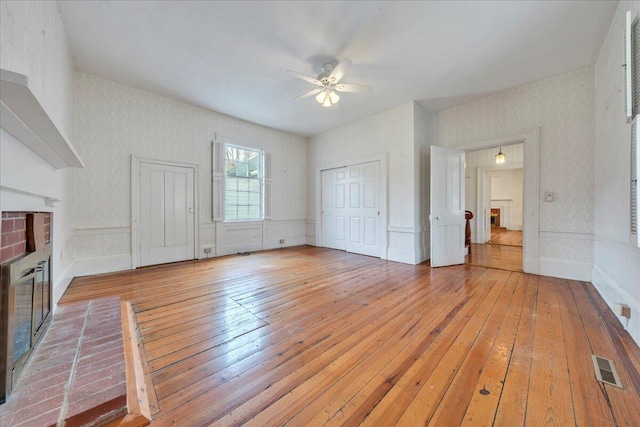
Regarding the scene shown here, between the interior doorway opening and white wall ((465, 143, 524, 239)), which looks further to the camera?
white wall ((465, 143, 524, 239))

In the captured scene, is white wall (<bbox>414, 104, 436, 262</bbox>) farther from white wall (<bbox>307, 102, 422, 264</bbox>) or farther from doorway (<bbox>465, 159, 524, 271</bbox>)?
doorway (<bbox>465, 159, 524, 271</bbox>)

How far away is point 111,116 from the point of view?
3.68 m

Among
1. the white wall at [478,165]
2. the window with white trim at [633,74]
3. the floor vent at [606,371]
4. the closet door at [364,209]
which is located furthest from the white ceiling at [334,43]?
the white wall at [478,165]

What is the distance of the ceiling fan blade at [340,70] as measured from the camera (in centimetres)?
265

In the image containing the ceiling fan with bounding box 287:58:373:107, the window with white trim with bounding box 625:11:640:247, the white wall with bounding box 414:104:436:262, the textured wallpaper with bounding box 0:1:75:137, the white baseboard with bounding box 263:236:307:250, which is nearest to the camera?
the textured wallpaper with bounding box 0:1:75:137

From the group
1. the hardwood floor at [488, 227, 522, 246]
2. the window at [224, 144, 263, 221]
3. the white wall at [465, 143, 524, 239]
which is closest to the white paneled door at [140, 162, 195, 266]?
the window at [224, 144, 263, 221]

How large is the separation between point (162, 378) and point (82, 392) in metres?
0.34

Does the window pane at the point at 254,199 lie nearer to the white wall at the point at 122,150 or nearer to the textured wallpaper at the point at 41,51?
the white wall at the point at 122,150

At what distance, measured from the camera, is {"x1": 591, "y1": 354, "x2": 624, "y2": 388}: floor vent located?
53.3 inches

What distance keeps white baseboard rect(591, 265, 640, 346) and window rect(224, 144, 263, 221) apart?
5.39 metres

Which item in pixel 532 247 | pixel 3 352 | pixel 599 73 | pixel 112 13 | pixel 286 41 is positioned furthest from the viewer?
pixel 532 247

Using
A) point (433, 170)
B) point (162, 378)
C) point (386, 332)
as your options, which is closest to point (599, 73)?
point (433, 170)

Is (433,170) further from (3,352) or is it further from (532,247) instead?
(3,352)

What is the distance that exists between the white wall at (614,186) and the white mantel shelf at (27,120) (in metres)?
3.72
